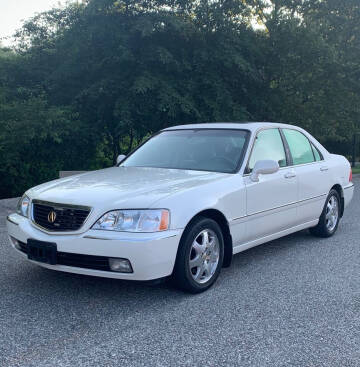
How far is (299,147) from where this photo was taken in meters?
6.21

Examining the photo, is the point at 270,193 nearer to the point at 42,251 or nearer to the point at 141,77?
Answer: the point at 42,251

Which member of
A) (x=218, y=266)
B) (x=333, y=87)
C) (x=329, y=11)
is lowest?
(x=218, y=266)

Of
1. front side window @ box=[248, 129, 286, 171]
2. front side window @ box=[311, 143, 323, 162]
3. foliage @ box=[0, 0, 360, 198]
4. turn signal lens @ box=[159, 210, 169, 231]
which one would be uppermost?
foliage @ box=[0, 0, 360, 198]

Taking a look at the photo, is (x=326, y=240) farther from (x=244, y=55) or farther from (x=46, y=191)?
(x=244, y=55)

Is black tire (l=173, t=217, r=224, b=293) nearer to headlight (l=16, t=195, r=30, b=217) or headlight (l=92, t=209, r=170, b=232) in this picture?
headlight (l=92, t=209, r=170, b=232)

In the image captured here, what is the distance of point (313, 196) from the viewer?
20.3 ft

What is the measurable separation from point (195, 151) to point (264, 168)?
881 mm

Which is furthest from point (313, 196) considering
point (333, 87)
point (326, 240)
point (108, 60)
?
point (333, 87)

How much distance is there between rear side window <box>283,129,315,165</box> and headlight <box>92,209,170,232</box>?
261cm

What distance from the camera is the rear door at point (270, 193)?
5.01m

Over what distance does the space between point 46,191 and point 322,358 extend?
275cm

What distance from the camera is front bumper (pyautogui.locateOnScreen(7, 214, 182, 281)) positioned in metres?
3.81

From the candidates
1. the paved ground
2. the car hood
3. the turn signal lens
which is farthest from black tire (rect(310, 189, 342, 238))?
the turn signal lens

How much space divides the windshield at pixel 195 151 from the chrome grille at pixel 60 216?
5.03ft
